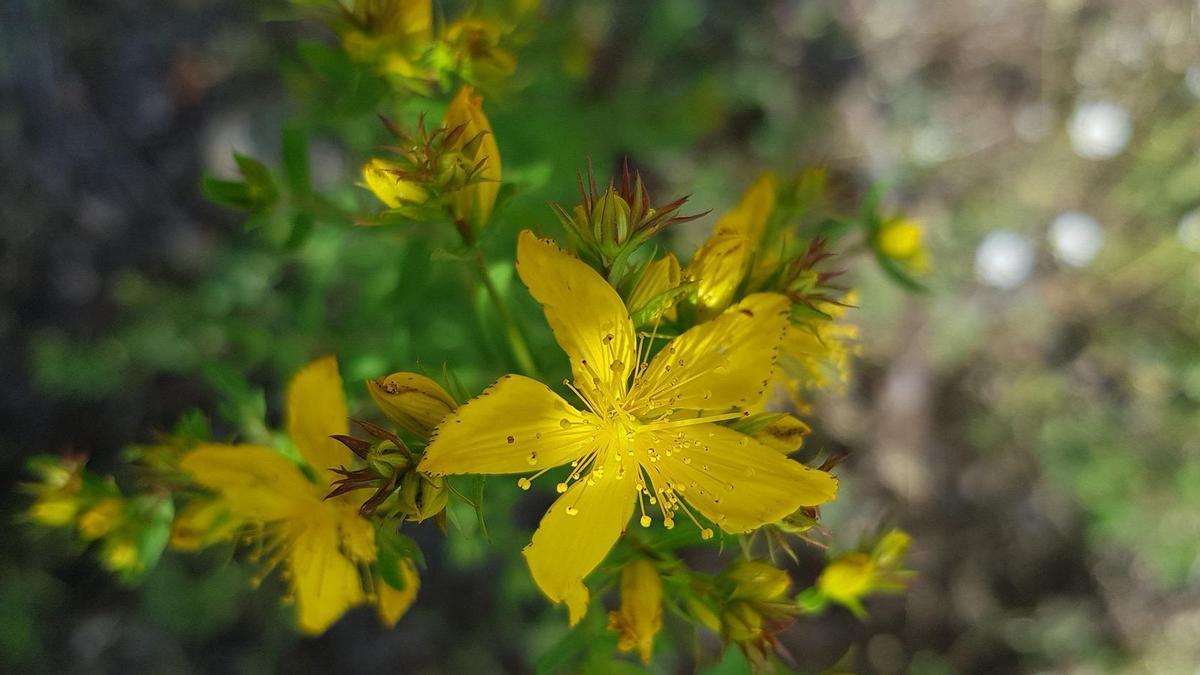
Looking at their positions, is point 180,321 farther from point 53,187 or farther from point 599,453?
point 599,453

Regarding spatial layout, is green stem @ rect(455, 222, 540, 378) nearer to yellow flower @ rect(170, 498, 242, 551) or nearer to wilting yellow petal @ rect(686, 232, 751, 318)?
wilting yellow petal @ rect(686, 232, 751, 318)

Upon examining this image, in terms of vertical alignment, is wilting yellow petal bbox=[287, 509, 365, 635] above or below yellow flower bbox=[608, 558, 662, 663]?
below

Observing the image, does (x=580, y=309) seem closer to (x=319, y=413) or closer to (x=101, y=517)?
(x=319, y=413)

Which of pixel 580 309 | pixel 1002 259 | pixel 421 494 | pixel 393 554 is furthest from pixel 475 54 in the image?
pixel 1002 259

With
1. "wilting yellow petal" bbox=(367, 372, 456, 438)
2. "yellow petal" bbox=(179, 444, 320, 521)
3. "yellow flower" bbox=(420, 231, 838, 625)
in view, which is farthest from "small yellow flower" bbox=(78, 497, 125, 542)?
"yellow flower" bbox=(420, 231, 838, 625)

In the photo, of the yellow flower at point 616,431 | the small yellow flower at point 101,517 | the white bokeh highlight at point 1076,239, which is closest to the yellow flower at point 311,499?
the small yellow flower at point 101,517

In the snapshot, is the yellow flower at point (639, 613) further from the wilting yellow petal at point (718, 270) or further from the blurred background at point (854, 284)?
the blurred background at point (854, 284)

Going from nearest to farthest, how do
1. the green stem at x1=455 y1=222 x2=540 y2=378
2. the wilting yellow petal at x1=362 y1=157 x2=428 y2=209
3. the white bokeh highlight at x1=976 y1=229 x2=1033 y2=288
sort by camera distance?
the wilting yellow petal at x1=362 y1=157 x2=428 y2=209, the green stem at x1=455 y1=222 x2=540 y2=378, the white bokeh highlight at x1=976 y1=229 x2=1033 y2=288
